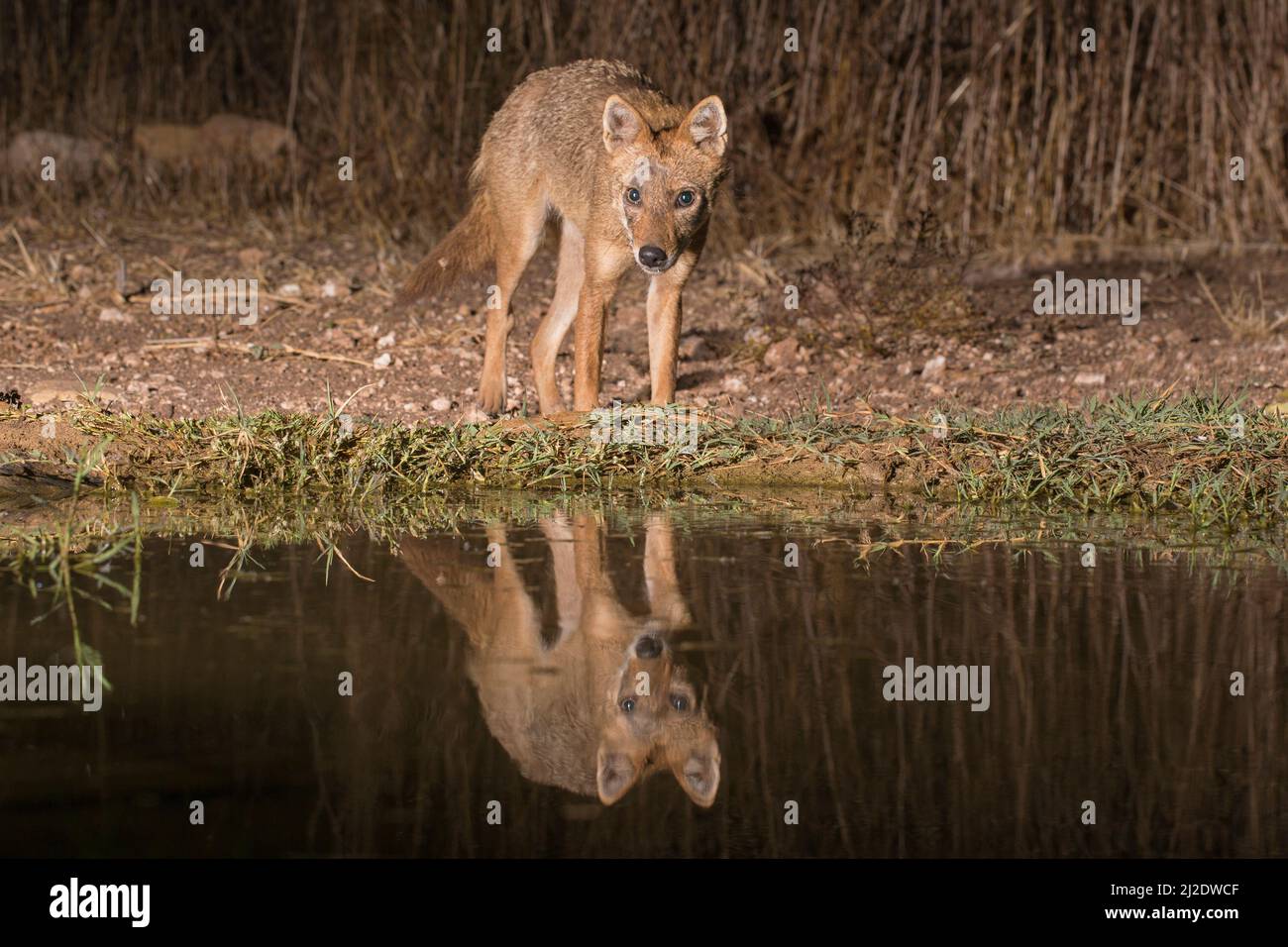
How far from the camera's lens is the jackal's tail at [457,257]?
6.89m

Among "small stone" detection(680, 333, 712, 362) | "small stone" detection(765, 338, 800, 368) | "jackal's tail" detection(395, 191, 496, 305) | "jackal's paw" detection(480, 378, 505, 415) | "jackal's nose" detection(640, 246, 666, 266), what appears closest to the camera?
"jackal's nose" detection(640, 246, 666, 266)

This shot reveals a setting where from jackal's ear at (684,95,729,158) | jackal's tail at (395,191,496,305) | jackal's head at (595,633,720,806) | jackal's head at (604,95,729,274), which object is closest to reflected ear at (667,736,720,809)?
jackal's head at (595,633,720,806)

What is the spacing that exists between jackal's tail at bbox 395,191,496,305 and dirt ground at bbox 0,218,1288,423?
1.19 feet

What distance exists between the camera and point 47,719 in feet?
9.48

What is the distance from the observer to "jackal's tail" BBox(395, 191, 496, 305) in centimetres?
689

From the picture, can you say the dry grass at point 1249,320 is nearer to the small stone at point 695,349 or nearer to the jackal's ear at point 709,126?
the small stone at point 695,349

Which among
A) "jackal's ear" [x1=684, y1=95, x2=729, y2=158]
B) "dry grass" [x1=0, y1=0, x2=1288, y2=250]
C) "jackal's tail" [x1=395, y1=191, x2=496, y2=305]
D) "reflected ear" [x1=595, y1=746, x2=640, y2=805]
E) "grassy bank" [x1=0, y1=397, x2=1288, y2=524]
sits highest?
"dry grass" [x1=0, y1=0, x2=1288, y2=250]

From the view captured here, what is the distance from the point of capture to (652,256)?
5570mm

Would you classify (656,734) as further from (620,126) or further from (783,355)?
(783,355)

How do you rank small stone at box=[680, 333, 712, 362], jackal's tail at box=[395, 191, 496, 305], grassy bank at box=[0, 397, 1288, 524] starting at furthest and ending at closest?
small stone at box=[680, 333, 712, 362]
jackal's tail at box=[395, 191, 496, 305]
grassy bank at box=[0, 397, 1288, 524]

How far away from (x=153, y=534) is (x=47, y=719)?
1.46 m

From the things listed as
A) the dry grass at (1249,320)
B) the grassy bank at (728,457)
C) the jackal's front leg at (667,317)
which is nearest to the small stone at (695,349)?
the jackal's front leg at (667,317)

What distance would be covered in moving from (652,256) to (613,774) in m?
3.13

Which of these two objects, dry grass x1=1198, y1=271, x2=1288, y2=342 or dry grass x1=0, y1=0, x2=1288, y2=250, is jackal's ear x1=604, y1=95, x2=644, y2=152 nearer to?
dry grass x1=1198, y1=271, x2=1288, y2=342
